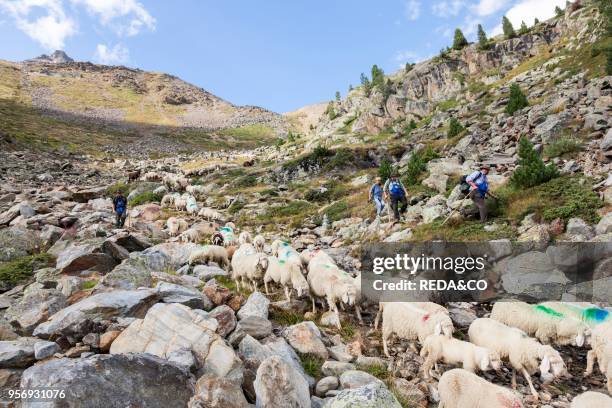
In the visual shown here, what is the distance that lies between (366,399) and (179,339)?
287 cm

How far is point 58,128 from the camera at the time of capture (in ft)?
317

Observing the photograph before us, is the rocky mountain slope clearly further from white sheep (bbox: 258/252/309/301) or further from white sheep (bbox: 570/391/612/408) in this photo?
white sheep (bbox: 570/391/612/408)

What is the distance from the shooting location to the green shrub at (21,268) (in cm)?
1062

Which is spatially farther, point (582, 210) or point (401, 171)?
point (401, 171)

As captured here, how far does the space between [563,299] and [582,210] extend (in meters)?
3.35

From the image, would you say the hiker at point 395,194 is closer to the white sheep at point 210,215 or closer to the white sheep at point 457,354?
the white sheep at point 457,354

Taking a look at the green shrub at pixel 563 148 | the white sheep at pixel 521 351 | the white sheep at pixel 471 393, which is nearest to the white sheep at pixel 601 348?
the white sheep at pixel 521 351

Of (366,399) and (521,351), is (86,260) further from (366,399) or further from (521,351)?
(521,351)

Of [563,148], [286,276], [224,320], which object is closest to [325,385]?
[224,320]

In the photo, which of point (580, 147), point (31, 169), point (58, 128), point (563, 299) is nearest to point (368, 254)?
point (563, 299)

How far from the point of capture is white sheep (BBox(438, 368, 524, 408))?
5.18 m

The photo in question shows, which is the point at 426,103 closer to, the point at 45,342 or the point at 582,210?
the point at 582,210

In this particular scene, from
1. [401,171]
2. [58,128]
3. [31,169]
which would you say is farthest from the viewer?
[58,128]

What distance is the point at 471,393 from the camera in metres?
5.39
